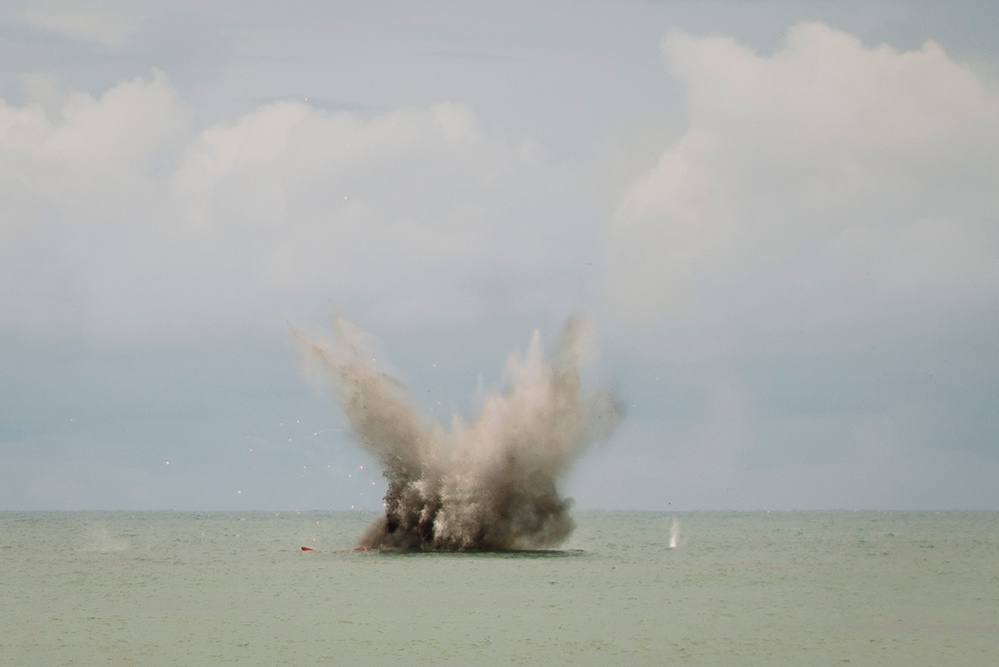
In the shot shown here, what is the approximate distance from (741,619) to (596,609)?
17.9 ft

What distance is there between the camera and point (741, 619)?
45.6 metres

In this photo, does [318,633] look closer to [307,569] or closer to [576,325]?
[307,569]

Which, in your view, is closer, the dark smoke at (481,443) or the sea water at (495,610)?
the sea water at (495,610)

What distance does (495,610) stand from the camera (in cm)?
4778

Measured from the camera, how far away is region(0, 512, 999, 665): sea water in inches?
1473


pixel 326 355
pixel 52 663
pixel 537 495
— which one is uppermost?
pixel 326 355

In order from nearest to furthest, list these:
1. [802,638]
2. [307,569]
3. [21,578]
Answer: [802,638], [21,578], [307,569]

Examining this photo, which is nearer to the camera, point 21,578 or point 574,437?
point 21,578

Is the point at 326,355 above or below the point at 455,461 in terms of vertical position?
above

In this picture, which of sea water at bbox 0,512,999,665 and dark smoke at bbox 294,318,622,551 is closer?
sea water at bbox 0,512,999,665

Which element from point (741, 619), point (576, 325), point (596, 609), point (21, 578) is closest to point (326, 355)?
point (576, 325)

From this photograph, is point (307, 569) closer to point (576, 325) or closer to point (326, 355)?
point (326, 355)

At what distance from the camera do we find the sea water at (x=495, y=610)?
37406 mm

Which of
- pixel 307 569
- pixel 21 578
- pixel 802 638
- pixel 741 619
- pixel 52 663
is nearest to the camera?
pixel 52 663
